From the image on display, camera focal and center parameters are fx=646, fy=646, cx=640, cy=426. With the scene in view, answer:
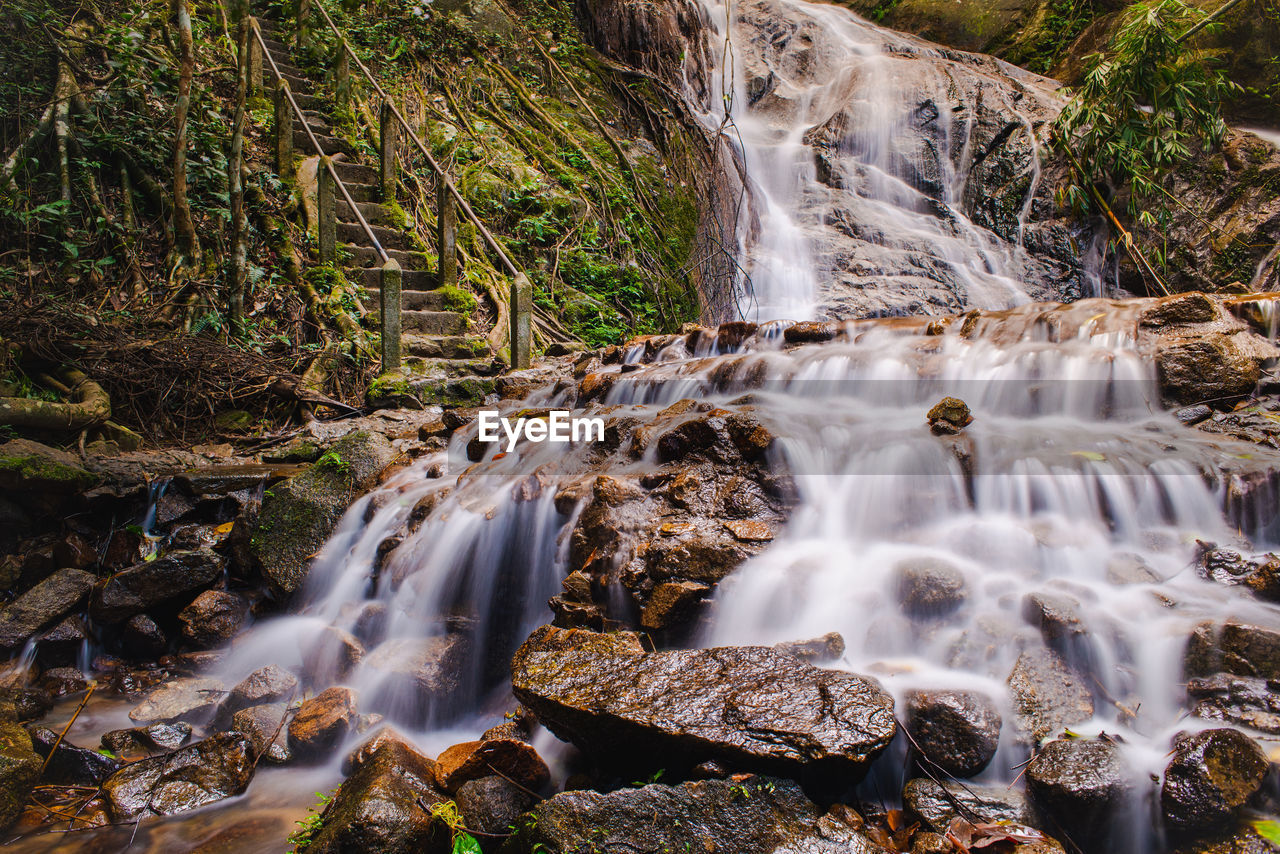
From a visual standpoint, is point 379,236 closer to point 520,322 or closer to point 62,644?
point 520,322

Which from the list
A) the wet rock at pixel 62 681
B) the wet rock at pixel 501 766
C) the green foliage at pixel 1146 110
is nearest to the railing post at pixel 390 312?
the wet rock at pixel 62 681

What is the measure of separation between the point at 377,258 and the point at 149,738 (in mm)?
6566

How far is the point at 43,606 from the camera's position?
3734mm

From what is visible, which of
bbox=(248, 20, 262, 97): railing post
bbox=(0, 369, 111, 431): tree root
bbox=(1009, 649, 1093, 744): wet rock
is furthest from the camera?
bbox=(248, 20, 262, 97): railing post

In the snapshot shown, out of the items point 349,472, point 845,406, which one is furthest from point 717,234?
point 349,472

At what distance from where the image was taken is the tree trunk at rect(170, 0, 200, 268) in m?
6.19

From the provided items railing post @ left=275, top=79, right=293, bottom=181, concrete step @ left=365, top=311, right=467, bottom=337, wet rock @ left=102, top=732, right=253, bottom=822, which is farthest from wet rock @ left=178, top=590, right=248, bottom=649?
railing post @ left=275, top=79, right=293, bottom=181

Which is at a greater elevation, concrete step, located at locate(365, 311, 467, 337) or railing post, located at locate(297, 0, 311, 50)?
railing post, located at locate(297, 0, 311, 50)

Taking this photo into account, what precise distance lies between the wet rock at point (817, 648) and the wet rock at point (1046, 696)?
25.3 inches

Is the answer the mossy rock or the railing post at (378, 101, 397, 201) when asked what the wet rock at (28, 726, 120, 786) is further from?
the railing post at (378, 101, 397, 201)

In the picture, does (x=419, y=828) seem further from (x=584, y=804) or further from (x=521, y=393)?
(x=521, y=393)

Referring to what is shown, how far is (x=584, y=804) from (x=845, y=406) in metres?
3.93

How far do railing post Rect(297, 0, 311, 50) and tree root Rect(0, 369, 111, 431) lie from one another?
26.3ft

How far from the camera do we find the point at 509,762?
2.42 m
